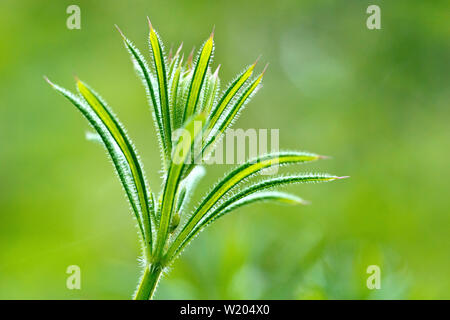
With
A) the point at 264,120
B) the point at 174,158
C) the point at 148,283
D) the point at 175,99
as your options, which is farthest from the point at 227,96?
the point at 264,120

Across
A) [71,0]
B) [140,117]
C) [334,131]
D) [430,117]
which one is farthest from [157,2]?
[430,117]

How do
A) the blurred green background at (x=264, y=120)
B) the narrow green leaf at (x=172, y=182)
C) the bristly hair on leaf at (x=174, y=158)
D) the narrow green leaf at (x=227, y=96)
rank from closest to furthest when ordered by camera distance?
1. the narrow green leaf at (x=172, y=182)
2. the bristly hair on leaf at (x=174, y=158)
3. the narrow green leaf at (x=227, y=96)
4. the blurred green background at (x=264, y=120)

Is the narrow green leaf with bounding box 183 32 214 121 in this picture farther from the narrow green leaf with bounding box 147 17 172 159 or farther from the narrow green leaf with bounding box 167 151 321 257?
the narrow green leaf with bounding box 167 151 321 257

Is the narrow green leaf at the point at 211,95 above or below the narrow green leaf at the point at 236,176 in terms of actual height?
above

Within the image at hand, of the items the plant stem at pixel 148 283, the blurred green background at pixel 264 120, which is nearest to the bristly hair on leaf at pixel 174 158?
the plant stem at pixel 148 283

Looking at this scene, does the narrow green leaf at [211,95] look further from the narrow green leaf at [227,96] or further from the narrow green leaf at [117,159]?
the narrow green leaf at [117,159]

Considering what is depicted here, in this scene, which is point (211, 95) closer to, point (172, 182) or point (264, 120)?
point (172, 182)
